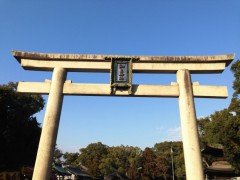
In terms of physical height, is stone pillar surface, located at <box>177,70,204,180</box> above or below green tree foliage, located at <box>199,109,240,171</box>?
below

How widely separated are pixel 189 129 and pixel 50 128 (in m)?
4.09

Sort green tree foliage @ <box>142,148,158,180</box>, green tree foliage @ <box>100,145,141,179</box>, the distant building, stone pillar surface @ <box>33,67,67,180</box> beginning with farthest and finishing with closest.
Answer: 1. green tree foliage @ <box>100,145,141,179</box>
2. green tree foliage @ <box>142,148,158,180</box>
3. the distant building
4. stone pillar surface @ <box>33,67,67,180</box>

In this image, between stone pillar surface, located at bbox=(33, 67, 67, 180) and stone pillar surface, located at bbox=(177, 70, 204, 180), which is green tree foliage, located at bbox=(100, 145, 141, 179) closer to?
stone pillar surface, located at bbox=(177, 70, 204, 180)

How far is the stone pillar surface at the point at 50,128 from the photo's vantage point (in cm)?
680

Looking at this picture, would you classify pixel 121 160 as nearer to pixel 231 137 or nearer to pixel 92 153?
pixel 92 153

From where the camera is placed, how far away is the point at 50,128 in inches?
284

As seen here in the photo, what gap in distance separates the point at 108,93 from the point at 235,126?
14.8 meters

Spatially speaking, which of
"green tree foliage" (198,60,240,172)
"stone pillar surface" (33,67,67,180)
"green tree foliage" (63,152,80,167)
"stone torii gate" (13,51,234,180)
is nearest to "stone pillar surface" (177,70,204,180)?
"stone torii gate" (13,51,234,180)

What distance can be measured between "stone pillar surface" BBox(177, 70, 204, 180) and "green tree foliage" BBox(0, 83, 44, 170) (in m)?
18.2

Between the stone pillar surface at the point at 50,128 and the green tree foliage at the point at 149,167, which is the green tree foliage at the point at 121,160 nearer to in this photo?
the green tree foliage at the point at 149,167

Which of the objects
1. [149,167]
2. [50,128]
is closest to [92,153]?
[149,167]

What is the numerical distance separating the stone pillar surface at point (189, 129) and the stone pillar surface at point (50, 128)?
379 cm

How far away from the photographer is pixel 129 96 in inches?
314

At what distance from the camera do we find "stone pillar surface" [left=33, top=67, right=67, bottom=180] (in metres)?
6.80
